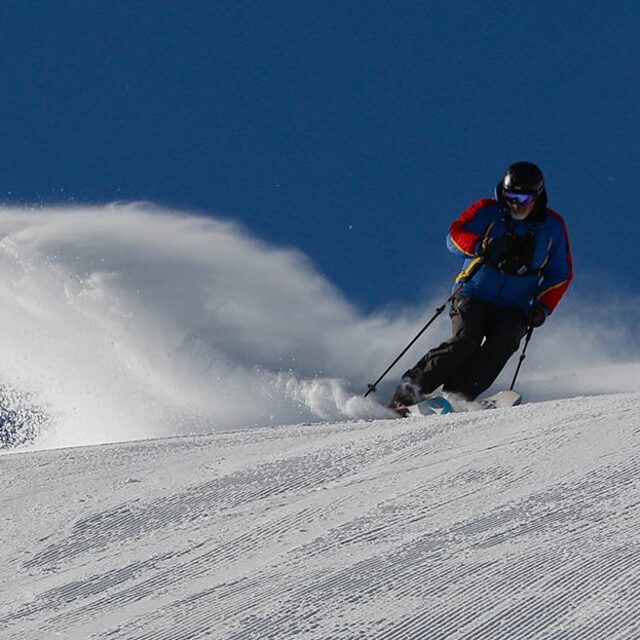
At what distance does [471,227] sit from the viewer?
741 cm

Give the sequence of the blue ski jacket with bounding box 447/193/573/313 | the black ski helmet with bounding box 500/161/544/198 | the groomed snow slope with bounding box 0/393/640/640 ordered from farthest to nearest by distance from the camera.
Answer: the blue ski jacket with bounding box 447/193/573/313
the black ski helmet with bounding box 500/161/544/198
the groomed snow slope with bounding box 0/393/640/640

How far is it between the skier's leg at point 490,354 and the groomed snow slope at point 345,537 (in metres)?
2.38

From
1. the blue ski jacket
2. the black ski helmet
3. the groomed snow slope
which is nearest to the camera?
the groomed snow slope

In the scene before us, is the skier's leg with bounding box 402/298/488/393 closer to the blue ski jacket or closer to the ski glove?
the blue ski jacket

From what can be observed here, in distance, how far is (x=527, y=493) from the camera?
11.7ft

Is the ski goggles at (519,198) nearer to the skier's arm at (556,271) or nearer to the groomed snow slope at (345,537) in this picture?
the skier's arm at (556,271)

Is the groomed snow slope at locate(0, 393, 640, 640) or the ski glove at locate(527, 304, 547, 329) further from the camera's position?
the ski glove at locate(527, 304, 547, 329)

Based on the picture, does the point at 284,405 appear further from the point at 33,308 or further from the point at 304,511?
the point at 304,511

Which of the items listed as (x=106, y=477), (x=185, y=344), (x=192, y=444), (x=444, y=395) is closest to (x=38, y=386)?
(x=185, y=344)

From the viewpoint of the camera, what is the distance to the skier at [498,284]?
24.0ft

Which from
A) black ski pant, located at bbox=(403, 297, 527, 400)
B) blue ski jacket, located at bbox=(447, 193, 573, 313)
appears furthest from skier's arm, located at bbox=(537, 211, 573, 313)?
black ski pant, located at bbox=(403, 297, 527, 400)

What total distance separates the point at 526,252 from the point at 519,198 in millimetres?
343

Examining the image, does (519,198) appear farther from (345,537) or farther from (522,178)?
(345,537)

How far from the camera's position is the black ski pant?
24.1 feet
